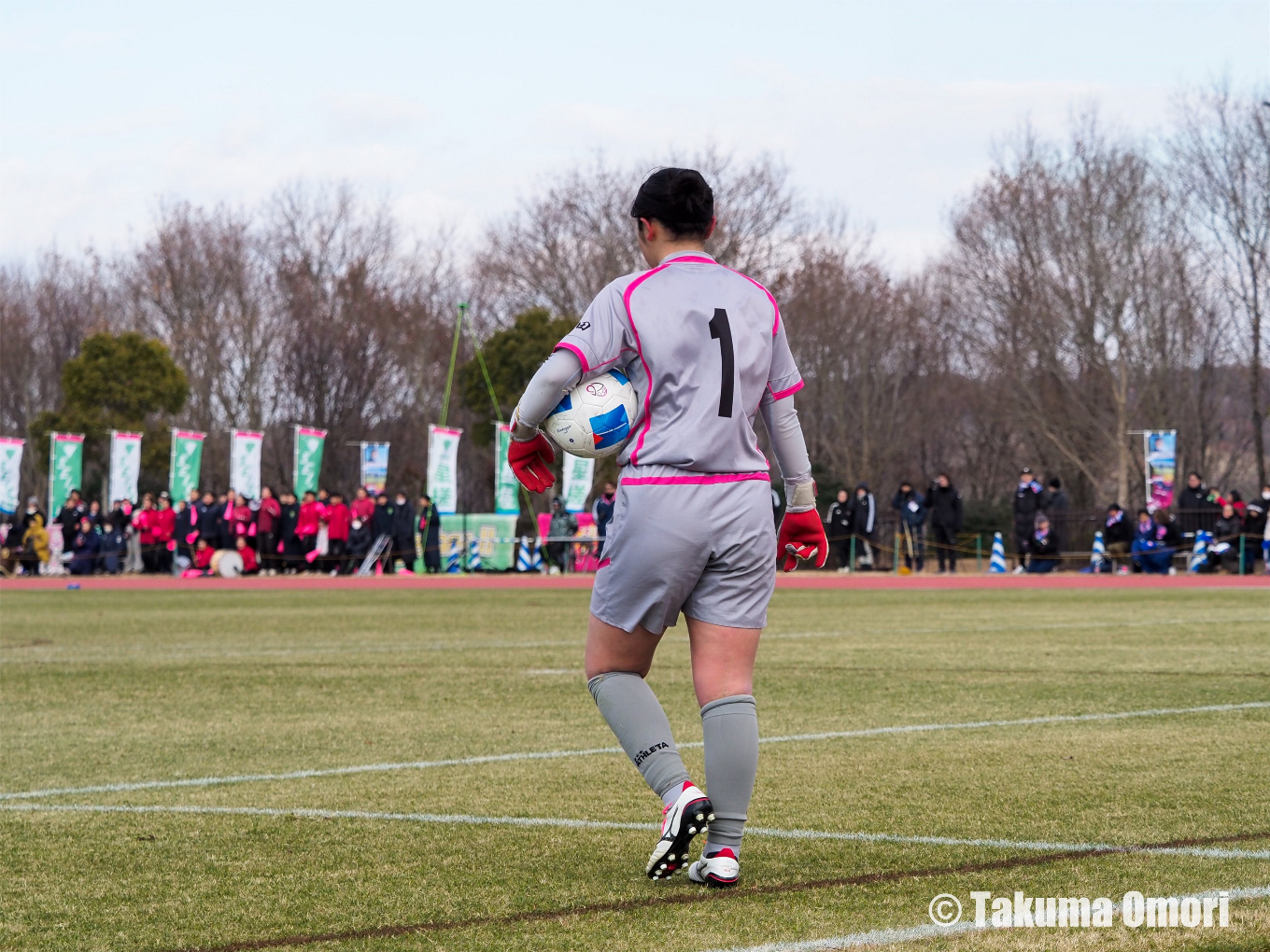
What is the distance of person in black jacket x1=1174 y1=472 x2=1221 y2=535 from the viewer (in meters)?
34.0

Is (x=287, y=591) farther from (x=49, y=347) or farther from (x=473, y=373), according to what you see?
(x=49, y=347)

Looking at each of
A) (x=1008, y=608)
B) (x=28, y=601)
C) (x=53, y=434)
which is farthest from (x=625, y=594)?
(x=53, y=434)

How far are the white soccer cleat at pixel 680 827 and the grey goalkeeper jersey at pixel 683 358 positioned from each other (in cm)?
88

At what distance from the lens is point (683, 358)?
14.5 ft

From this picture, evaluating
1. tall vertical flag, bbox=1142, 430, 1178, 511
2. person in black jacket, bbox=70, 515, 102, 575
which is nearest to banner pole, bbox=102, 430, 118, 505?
person in black jacket, bbox=70, 515, 102, 575

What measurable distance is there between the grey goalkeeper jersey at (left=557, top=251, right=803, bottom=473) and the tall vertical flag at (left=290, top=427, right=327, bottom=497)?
37089 millimetres

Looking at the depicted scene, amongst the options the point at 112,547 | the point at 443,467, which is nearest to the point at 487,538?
the point at 443,467

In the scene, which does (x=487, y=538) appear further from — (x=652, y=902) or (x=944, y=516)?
(x=652, y=902)

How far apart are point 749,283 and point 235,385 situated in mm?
55258

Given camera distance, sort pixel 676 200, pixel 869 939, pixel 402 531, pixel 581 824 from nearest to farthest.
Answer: pixel 869 939 < pixel 676 200 < pixel 581 824 < pixel 402 531

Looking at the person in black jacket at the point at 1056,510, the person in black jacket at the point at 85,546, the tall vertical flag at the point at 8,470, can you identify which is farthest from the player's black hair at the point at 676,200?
the tall vertical flag at the point at 8,470

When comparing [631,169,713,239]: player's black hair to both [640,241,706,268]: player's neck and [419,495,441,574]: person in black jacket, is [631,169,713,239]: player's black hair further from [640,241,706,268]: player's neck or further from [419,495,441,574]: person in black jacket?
[419,495,441,574]: person in black jacket

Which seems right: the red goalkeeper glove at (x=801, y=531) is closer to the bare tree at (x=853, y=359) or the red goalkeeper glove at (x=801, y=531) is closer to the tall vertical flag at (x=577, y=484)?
the tall vertical flag at (x=577, y=484)

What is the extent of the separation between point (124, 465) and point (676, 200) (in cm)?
4018
